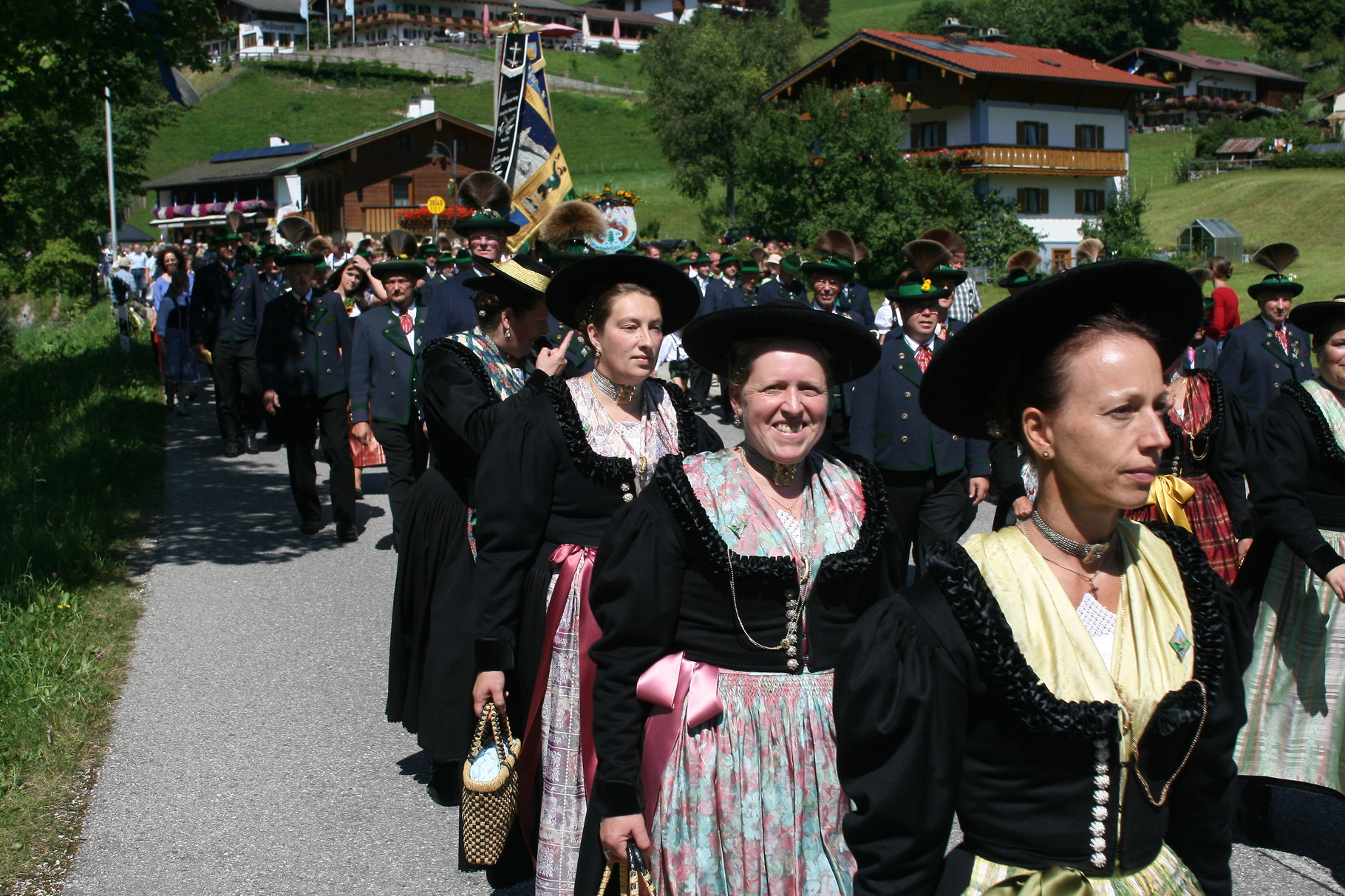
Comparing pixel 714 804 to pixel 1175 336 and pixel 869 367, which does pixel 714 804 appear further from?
pixel 1175 336

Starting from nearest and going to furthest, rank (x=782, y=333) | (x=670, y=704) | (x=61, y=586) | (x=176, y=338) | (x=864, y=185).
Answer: (x=670, y=704), (x=782, y=333), (x=61, y=586), (x=176, y=338), (x=864, y=185)

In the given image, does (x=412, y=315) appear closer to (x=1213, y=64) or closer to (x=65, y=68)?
(x=65, y=68)

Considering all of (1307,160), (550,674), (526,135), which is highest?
(1307,160)

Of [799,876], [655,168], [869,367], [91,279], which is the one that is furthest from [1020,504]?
[655,168]

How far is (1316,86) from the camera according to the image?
300 ft

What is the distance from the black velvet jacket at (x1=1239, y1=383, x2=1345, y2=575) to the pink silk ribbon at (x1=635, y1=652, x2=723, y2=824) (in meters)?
2.41

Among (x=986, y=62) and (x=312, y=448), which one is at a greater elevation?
(x=986, y=62)

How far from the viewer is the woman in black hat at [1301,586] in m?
4.13

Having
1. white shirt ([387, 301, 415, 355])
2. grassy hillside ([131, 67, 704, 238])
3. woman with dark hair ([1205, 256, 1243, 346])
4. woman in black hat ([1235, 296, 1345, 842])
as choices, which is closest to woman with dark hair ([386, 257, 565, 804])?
woman in black hat ([1235, 296, 1345, 842])

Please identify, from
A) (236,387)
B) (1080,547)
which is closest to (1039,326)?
(1080,547)

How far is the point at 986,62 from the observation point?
5100 cm

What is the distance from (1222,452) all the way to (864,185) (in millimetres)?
38442

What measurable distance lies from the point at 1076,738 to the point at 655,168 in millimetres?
78731

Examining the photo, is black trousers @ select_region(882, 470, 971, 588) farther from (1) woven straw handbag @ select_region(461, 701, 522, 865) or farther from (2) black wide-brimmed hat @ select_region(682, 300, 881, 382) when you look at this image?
(2) black wide-brimmed hat @ select_region(682, 300, 881, 382)
